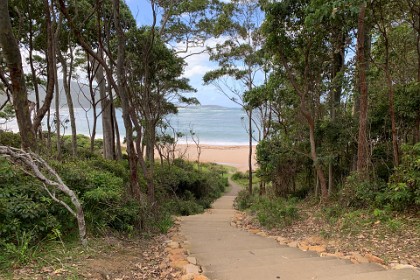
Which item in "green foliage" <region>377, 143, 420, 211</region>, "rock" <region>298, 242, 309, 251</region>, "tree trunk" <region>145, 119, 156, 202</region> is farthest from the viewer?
"tree trunk" <region>145, 119, 156, 202</region>

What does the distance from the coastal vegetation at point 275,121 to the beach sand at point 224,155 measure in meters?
17.0

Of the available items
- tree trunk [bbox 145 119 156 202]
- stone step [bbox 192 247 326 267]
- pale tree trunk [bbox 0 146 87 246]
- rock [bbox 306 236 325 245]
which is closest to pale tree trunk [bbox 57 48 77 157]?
tree trunk [bbox 145 119 156 202]

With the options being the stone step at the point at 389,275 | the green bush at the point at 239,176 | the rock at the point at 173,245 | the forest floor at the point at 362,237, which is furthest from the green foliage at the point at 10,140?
the green bush at the point at 239,176

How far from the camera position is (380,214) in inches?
202

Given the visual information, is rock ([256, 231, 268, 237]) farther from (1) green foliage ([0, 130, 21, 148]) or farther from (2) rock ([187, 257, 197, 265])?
(1) green foliage ([0, 130, 21, 148])

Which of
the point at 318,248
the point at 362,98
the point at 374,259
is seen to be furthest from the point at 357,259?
the point at 362,98

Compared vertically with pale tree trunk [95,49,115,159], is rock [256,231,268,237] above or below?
below

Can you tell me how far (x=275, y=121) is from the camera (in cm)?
1368

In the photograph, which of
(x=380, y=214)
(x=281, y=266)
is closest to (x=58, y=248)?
(x=281, y=266)

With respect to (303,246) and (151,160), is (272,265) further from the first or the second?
(151,160)

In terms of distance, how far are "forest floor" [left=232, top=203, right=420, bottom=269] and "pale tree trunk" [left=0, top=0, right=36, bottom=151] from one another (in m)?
4.19

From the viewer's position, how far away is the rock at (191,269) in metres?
3.28

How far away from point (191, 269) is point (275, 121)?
429 inches

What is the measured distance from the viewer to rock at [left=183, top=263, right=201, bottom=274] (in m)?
3.28
